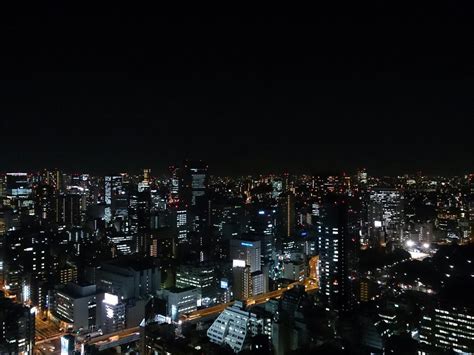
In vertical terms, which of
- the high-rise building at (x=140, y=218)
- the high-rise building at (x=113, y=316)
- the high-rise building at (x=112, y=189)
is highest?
the high-rise building at (x=112, y=189)

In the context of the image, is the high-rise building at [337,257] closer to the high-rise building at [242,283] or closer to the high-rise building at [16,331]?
the high-rise building at [242,283]

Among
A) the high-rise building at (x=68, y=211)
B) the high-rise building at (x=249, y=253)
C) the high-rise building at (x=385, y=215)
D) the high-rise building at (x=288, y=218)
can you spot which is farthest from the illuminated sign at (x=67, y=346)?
the high-rise building at (x=68, y=211)

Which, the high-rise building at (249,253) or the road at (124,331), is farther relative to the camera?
the high-rise building at (249,253)

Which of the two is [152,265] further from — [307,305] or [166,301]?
[307,305]

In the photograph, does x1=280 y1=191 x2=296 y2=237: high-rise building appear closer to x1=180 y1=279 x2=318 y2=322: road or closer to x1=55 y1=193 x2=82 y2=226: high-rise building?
x1=180 y1=279 x2=318 y2=322: road

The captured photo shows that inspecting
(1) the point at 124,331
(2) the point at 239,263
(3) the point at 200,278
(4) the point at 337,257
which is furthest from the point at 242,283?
(1) the point at 124,331

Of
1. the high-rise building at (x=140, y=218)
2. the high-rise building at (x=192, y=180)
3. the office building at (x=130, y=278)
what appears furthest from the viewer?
the high-rise building at (x=192, y=180)
